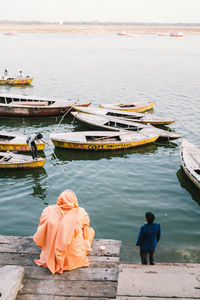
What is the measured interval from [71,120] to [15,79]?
52.6 ft

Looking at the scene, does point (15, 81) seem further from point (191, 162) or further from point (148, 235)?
point (148, 235)

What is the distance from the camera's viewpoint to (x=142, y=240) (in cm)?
600

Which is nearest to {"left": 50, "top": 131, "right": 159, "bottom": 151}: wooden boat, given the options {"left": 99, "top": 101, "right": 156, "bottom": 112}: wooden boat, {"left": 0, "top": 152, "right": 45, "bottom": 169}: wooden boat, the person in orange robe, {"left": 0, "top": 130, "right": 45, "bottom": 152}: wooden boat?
{"left": 0, "top": 130, "right": 45, "bottom": 152}: wooden boat

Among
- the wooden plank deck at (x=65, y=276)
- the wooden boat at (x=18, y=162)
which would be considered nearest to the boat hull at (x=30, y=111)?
the wooden boat at (x=18, y=162)

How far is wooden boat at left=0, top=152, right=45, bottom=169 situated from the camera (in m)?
13.1

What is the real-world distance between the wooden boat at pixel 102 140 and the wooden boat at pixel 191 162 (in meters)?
2.74

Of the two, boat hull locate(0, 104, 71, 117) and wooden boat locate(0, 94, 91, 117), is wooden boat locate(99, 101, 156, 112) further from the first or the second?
boat hull locate(0, 104, 71, 117)

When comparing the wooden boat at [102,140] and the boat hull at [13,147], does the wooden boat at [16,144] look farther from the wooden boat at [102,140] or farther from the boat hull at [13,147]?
the wooden boat at [102,140]

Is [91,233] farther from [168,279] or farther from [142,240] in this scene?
[168,279]

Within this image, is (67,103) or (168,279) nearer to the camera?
(168,279)

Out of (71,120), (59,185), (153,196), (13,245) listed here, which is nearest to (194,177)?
(153,196)

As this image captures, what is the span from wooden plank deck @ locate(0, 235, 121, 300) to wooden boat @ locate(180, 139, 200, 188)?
764 cm

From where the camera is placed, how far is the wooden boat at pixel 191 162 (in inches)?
478

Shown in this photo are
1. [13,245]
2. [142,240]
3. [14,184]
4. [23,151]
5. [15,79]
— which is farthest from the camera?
[15,79]
